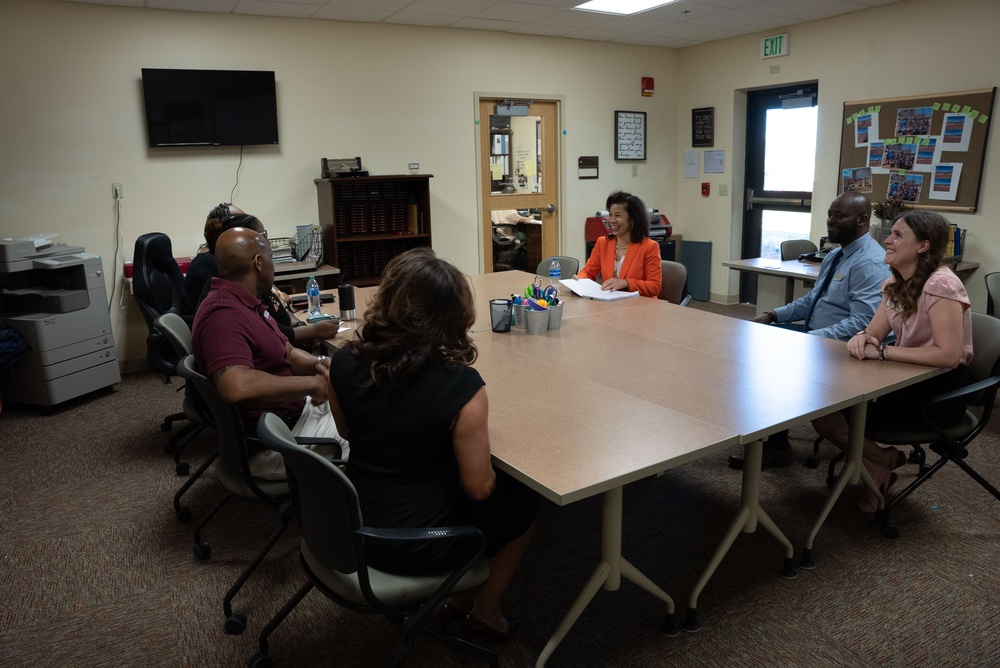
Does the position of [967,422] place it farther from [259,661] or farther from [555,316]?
[259,661]

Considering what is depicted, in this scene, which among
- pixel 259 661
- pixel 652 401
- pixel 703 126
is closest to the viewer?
pixel 259 661

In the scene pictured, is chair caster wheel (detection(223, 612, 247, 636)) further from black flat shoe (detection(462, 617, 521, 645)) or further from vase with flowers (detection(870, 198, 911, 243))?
vase with flowers (detection(870, 198, 911, 243))

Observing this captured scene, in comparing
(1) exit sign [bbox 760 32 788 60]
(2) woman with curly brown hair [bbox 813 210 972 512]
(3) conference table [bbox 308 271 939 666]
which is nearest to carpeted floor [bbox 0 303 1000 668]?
(3) conference table [bbox 308 271 939 666]

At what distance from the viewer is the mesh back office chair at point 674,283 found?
4219mm

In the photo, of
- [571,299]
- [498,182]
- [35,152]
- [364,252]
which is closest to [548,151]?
[498,182]

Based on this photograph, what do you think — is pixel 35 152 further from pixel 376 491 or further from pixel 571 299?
pixel 376 491

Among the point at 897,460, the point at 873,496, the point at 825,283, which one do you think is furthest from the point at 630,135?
the point at 873,496

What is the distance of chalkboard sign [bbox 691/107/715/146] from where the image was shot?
23.3ft

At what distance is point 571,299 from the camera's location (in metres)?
3.95

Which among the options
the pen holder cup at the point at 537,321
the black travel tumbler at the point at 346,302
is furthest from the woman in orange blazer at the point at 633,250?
the black travel tumbler at the point at 346,302

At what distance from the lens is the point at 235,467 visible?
7.56ft

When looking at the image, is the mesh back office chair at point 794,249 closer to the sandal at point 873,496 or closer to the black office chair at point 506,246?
the black office chair at point 506,246

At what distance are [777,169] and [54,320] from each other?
607 cm

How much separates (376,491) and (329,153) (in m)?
4.51
